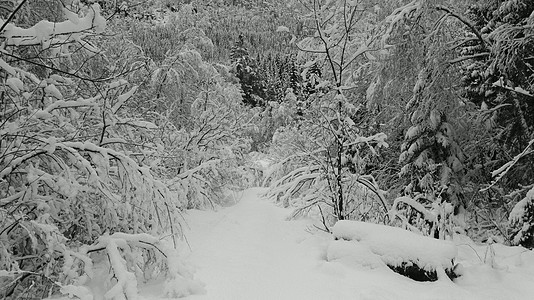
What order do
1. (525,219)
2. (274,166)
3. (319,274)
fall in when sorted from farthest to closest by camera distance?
(274,166) → (525,219) → (319,274)

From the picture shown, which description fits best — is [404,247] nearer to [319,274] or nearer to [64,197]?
[319,274]

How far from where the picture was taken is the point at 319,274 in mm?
4312

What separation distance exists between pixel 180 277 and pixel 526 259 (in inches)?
174

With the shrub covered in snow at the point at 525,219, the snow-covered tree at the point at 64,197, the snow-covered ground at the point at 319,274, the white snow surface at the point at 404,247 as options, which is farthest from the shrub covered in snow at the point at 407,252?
the shrub covered in snow at the point at 525,219

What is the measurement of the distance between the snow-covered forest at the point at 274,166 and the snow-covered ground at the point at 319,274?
3cm

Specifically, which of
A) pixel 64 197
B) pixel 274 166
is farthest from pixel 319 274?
pixel 274 166

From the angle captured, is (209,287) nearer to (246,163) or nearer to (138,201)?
(138,201)

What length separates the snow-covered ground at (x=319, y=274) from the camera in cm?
375

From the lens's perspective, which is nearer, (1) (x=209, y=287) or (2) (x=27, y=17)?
(1) (x=209, y=287)

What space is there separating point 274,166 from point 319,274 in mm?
3551

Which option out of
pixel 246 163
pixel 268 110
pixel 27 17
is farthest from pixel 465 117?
pixel 268 110

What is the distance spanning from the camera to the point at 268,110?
117 ft

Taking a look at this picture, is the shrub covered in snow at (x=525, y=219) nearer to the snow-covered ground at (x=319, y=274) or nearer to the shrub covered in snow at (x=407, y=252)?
the snow-covered ground at (x=319, y=274)

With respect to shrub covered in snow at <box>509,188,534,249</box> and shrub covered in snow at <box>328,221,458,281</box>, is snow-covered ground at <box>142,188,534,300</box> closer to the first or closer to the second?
shrub covered in snow at <box>328,221,458,281</box>
